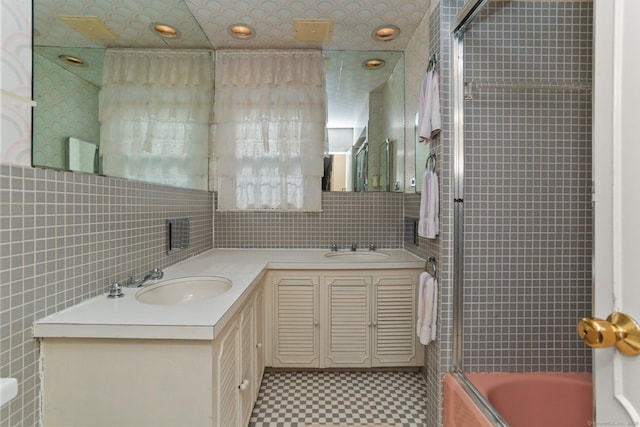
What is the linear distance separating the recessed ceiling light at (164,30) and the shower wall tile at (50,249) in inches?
39.3

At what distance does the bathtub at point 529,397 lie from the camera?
150 cm

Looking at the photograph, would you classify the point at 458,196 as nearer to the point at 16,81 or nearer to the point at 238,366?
the point at 238,366

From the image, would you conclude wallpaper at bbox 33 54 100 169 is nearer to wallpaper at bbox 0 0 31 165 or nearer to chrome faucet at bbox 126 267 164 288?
wallpaper at bbox 0 0 31 165

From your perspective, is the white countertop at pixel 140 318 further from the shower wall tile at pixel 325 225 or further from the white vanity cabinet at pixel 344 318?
the shower wall tile at pixel 325 225

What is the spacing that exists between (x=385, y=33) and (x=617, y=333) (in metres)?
2.39

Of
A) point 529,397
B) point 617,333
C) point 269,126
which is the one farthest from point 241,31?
point 529,397

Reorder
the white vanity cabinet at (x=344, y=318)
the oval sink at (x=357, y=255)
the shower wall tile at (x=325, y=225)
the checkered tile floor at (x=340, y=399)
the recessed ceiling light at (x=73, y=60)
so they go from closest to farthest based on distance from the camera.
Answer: the recessed ceiling light at (x=73, y=60) < the checkered tile floor at (x=340, y=399) < the white vanity cabinet at (x=344, y=318) < the oval sink at (x=357, y=255) < the shower wall tile at (x=325, y=225)

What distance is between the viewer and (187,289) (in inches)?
64.2

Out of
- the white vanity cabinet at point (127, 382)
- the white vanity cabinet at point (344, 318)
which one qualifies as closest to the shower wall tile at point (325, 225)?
the white vanity cabinet at point (344, 318)

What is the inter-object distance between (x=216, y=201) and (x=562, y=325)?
2506mm

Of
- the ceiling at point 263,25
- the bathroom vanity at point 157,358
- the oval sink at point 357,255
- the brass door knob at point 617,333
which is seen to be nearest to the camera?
the brass door knob at point 617,333

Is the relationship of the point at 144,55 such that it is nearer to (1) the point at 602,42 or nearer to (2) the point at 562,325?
(1) the point at 602,42

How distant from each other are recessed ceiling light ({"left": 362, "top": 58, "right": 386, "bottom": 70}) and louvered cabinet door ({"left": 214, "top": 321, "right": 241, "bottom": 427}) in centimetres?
230

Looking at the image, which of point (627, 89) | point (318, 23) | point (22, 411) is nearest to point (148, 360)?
point (22, 411)
